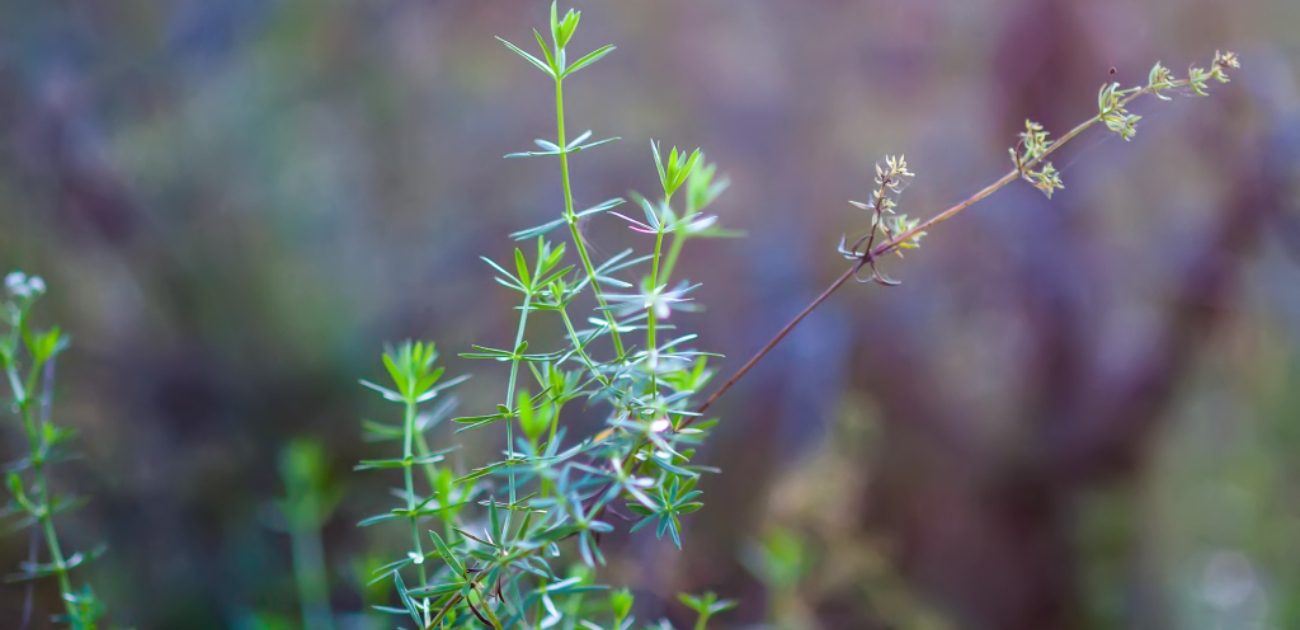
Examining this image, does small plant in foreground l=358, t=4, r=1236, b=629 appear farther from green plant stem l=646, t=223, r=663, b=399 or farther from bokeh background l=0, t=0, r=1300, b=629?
bokeh background l=0, t=0, r=1300, b=629

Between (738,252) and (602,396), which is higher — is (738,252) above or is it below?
above

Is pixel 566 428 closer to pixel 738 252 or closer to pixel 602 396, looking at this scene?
pixel 602 396

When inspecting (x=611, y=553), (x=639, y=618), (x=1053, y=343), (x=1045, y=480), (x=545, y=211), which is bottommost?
(x=639, y=618)

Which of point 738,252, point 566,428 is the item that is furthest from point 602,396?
point 738,252

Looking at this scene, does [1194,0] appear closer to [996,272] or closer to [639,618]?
[996,272]

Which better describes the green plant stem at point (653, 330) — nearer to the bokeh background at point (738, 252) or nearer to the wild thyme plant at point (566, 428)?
the wild thyme plant at point (566, 428)

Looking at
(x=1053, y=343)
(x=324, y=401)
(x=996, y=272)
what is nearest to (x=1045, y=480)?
(x=1053, y=343)

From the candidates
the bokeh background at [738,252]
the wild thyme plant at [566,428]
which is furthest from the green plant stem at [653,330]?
the bokeh background at [738,252]

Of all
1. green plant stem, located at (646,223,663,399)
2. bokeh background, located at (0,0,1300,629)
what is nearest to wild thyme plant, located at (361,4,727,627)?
green plant stem, located at (646,223,663,399)
